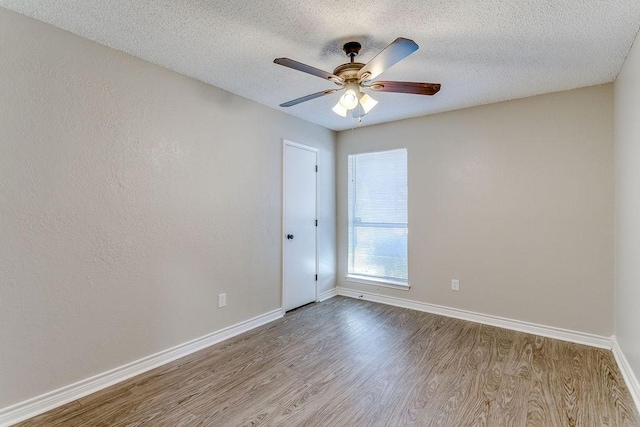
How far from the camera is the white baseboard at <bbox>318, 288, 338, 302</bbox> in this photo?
4.36 metres

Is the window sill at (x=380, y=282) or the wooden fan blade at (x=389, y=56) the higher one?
the wooden fan blade at (x=389, y=56)

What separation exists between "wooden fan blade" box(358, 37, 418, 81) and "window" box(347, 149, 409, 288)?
2203 millimetres

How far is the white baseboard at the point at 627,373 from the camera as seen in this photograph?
2062 mm

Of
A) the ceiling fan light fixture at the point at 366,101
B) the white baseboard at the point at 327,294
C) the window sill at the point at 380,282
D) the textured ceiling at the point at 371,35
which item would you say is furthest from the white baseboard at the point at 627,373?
the white baseboard at the point at 327,294

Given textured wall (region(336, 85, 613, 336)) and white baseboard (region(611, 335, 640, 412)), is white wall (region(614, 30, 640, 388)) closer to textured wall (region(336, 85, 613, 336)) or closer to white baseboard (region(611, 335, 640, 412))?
white baseboard (region(611, 335, 640, 412))

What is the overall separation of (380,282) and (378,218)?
2.78 feet

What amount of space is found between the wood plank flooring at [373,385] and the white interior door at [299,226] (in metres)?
0.81

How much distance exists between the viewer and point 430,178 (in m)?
3.87

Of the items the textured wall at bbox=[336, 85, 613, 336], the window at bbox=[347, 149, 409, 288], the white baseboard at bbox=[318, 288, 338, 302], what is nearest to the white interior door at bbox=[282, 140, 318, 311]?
the white baseboard at bbox=[318, 288, 338, 302]

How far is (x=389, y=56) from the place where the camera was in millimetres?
1770

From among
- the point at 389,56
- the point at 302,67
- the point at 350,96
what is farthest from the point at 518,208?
the point at 302,67

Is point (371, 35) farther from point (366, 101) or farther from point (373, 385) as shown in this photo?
point (373, 385)

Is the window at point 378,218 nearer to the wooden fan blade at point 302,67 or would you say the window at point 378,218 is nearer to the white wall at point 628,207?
the white wall at point 628,207

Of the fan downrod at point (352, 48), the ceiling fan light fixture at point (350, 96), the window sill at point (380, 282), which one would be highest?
the fan downrod at point (352, 48)
